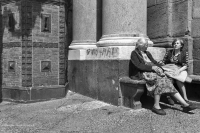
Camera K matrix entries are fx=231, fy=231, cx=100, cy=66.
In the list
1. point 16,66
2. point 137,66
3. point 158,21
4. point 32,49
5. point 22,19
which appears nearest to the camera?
point 137,66

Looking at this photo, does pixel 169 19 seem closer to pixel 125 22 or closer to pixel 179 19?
pixel 179 19

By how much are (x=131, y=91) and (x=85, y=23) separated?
9.93ft

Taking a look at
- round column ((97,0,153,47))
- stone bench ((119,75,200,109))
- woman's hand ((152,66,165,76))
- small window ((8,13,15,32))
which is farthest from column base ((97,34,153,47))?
small window ((8,13,15,32))

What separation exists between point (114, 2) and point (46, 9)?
7.88 feet

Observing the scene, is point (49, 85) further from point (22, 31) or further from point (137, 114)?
point (137, 114)

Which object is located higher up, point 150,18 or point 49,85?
point 150,18

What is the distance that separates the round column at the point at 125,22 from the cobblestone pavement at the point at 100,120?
1.46 metres

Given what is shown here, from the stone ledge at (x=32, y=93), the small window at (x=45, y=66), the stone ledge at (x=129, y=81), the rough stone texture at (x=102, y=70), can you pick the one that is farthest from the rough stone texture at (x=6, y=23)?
the stone ledge at (x=129, y=81)

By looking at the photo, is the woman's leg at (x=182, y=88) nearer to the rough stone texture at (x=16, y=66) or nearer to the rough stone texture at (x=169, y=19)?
the rough stone texture at (x=169, y=19)

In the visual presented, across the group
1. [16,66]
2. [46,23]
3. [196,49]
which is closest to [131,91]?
[196,49]

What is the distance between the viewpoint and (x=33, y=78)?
6.54m

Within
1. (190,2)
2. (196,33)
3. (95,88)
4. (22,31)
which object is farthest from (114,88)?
(22,31)

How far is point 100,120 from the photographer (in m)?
4.03

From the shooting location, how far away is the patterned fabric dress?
4152 millimetres
